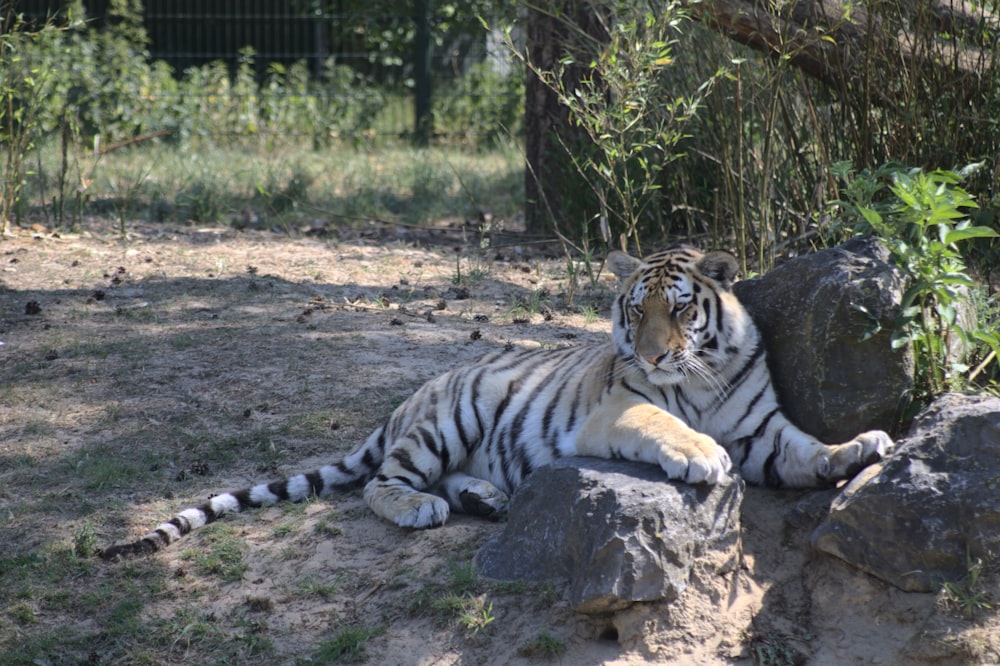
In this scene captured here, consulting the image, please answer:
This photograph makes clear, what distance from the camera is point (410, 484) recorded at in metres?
4.50

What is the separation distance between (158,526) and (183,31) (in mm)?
12587

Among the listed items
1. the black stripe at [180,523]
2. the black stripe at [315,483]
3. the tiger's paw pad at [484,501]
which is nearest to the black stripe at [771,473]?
the tiger's paw pad at [484,501]

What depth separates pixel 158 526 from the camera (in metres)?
4.32

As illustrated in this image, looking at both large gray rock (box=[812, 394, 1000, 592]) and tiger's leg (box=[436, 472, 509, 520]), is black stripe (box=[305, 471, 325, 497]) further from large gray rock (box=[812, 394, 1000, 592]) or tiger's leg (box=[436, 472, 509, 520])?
large gray rock (box=[812, 394, 1000, 592])

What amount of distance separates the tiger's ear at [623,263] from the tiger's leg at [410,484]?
3.49 feet

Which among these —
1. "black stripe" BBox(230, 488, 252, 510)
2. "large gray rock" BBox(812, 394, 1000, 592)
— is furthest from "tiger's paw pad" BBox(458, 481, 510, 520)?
"large gray rock" BBox(812, 394, 1000, 592)

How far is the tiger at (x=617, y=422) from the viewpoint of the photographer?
3846 mm

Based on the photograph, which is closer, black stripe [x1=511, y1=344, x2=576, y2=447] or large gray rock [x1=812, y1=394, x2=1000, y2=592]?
large gray rock [x1=812, y1=394, x2=1000, y2=592]

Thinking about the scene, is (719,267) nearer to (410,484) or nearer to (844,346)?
(844,346)

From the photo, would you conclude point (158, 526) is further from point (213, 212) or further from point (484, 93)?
point (484, 93)

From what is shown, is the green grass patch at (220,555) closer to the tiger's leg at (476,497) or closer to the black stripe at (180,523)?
the black stripe at (180,523)

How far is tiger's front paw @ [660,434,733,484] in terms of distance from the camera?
3.57m

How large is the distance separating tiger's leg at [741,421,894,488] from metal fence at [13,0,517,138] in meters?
11.0

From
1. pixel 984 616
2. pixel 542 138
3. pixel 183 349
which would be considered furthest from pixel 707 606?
pixel 542 138
